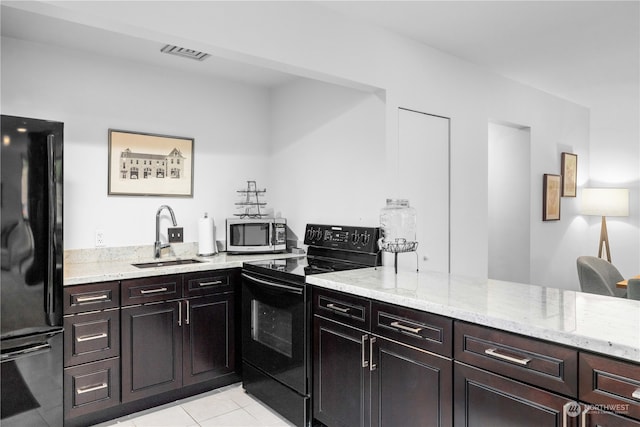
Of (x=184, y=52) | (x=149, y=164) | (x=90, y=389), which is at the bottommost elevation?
(x=90, y=389)

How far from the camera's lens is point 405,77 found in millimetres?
2980

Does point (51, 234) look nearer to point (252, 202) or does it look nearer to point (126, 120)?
point (126, 120)

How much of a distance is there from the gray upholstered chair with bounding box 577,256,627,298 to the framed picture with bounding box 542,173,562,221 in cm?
92

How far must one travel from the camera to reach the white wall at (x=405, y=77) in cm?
209

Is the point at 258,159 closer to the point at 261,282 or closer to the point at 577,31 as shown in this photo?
the point at 261,282

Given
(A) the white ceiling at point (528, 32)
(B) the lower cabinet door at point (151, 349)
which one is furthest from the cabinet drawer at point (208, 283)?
(A) the white ceiling at point (528, 32)

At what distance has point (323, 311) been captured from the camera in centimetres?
229

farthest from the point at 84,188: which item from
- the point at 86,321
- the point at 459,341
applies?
the point at 459,341

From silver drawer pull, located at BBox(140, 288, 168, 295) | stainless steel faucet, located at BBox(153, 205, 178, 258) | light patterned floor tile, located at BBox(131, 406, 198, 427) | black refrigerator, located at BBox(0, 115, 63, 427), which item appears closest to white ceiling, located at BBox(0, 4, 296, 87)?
black refrigerator, located at BBox(0, 115, 63, 427)

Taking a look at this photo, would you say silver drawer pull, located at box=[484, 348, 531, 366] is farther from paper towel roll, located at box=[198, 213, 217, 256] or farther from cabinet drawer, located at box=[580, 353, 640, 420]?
paper towel roll, located at box=[198, 213, 217, 256]

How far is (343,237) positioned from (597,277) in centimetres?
193

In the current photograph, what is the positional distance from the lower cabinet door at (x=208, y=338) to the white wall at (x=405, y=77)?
1.17 m

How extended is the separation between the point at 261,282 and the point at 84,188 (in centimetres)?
147

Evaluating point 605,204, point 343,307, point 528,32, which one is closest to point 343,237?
point 343,307
